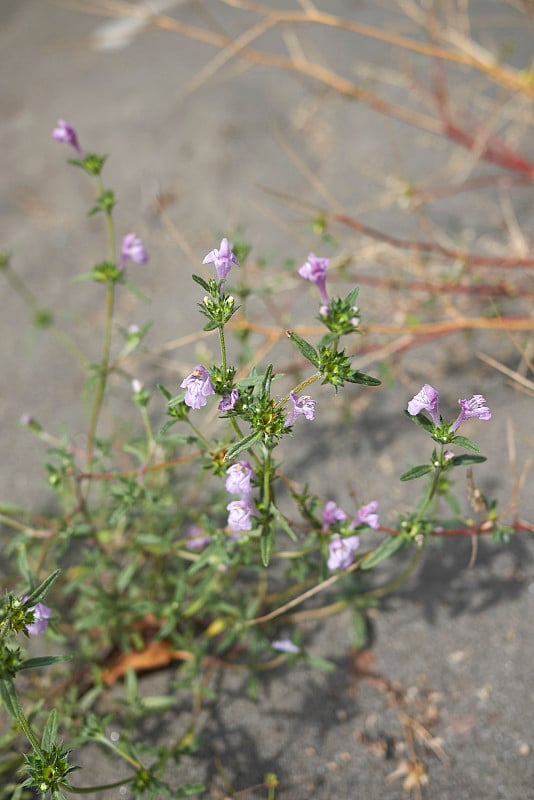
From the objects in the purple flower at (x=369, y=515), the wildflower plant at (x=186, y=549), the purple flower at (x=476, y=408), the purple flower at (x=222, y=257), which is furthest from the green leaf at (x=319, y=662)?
the purple flower at (x=222, y=257)

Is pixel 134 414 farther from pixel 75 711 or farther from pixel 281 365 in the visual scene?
pixel 75 711

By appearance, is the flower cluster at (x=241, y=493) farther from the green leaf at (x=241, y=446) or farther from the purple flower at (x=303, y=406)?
the purple flower at (x=303, y=406)

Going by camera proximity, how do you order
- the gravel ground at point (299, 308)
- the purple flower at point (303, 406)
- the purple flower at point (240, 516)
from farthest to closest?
the gravel ground at point (299, 308), the purple flower at point (240, 516), the purple flower at point (303, 406)

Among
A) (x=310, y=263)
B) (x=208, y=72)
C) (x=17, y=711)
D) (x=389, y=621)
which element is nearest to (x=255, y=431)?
(x=310, y=263)

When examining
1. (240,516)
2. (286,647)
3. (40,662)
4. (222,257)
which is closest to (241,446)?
(240,516)

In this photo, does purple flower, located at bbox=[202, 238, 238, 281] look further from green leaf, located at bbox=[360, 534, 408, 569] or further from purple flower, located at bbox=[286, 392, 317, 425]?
green leaf, located at bbox=[360, 534, 408, 569]

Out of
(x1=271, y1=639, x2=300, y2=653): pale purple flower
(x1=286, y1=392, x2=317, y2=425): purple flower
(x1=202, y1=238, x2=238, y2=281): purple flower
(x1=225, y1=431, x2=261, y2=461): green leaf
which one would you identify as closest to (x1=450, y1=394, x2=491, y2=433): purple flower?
(x1=286, y1=392, x2=317, y2=425): purple flower

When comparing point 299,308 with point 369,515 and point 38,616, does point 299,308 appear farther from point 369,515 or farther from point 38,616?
point 38,616
